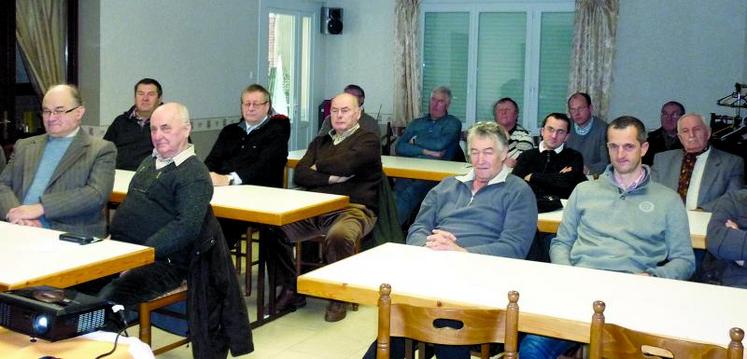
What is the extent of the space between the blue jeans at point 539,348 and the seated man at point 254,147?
2479 mm

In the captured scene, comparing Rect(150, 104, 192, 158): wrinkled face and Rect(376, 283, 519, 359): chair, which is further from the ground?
Rect(150, 104, 192, 158): wrinkled face

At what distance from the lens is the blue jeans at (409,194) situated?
6.92 m

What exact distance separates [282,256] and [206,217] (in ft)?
4.68

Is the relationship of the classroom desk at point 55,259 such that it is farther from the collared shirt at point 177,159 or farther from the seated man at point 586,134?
the seated man at point 586,134

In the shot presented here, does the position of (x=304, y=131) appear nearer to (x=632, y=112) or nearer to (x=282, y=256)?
(x=632, y=112)

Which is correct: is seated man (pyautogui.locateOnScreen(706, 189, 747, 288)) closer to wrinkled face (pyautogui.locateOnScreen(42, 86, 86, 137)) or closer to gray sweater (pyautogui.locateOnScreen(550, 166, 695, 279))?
gray sweater (pyautogui.locateOnScreen(550, 166, 695, 279))

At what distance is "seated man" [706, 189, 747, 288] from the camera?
144 inches

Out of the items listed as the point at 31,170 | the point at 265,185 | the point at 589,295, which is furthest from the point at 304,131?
the point at 589,295

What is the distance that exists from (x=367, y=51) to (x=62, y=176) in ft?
19.8

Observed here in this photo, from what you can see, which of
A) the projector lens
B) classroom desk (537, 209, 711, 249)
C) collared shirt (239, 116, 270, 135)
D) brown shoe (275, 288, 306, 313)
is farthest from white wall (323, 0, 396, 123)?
the projector lens

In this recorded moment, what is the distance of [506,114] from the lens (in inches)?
279

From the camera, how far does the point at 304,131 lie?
10.2m

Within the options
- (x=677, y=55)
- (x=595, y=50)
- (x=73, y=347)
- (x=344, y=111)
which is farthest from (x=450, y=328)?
(x=677, y=55)

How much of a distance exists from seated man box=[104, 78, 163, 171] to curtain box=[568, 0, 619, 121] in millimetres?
4343
